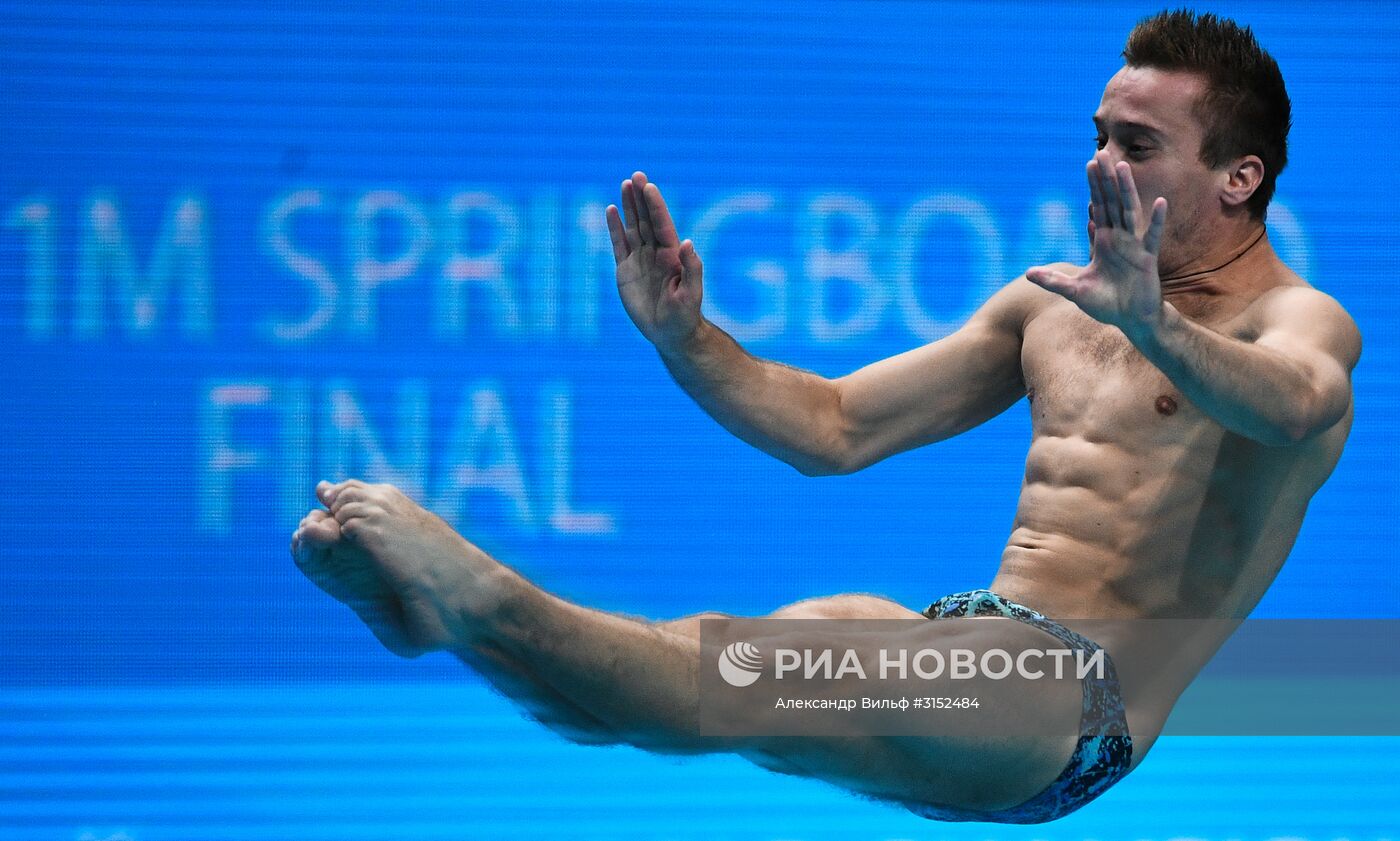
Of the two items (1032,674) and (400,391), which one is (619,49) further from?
(1032,674)

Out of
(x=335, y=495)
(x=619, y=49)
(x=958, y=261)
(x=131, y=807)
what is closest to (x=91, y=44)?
(x=619, y=49)

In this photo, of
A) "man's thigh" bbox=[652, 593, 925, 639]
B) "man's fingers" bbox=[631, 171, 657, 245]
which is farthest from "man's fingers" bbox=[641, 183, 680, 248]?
"man's thigh" bbox=[652, 593, 925, 639]

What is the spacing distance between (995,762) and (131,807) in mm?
1942

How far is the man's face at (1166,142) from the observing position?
1.99 metres

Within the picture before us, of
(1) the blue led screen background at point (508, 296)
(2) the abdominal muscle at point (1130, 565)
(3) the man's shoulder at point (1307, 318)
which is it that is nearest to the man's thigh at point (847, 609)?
(2) the abdominal muscle at point (1130, 565)

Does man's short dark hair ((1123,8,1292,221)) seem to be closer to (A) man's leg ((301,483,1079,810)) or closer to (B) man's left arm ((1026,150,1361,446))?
(B) man's left arm ((1026,150,1361,446))

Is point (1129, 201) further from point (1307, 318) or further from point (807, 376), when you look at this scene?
point (807, 376)

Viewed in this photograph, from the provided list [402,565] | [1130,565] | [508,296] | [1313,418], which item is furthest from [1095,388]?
[508,296]

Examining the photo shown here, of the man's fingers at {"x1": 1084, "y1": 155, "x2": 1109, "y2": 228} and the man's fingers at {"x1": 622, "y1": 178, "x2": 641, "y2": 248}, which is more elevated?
the man's fingers at {"x1": 622, "y1": 178, "x2": 641, "y2": 248}

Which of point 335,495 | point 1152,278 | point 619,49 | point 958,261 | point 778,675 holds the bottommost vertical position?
point 778,675

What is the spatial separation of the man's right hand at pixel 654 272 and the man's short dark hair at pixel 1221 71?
0.62 meters

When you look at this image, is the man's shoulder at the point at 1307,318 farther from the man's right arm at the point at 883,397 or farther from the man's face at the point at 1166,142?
the man's right arm at the point at 883,397

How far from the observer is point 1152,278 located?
1635 millimetres

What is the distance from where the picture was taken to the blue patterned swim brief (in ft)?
6.19
